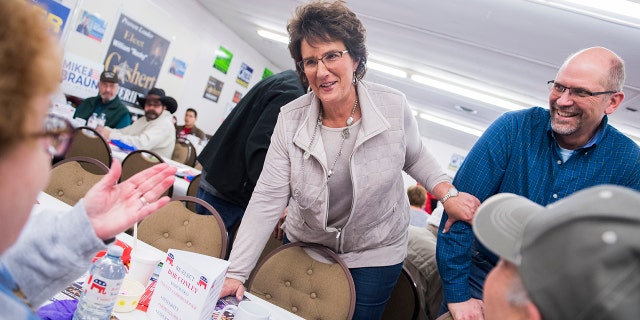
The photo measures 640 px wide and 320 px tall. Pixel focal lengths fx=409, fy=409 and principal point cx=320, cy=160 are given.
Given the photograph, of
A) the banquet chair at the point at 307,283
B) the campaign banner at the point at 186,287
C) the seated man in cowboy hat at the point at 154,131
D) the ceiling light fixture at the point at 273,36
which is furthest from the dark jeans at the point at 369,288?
the ceiling light fixture at the point at 273,36

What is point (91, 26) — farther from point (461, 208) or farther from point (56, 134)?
point (56, 134)

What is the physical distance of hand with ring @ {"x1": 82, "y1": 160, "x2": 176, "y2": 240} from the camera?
855 millimetres

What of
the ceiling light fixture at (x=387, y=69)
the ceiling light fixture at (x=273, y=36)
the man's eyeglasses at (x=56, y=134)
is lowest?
Result: the man's eyeglasses at (x=56, y=134)

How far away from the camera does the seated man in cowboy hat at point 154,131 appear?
462cm

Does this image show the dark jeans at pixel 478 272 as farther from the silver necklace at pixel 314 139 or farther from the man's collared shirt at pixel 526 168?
the silver necklace at pixel 314 139

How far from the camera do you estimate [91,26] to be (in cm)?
530

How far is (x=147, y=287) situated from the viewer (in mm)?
1245

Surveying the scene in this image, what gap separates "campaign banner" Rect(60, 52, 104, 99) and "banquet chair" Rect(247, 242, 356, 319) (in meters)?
4.55

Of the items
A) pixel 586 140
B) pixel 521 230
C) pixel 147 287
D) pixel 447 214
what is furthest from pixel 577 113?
pixel 147 287

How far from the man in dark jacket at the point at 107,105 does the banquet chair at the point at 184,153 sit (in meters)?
0.86

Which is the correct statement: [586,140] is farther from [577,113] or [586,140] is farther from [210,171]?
[210,171]

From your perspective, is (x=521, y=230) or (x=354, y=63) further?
(x=354, y=63)

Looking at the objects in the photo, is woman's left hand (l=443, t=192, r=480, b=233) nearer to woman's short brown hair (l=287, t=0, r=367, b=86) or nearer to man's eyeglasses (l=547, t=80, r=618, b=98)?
man's eyeglasses (l=547, t=80, r=618, b=98)

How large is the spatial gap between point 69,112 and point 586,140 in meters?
4.27
